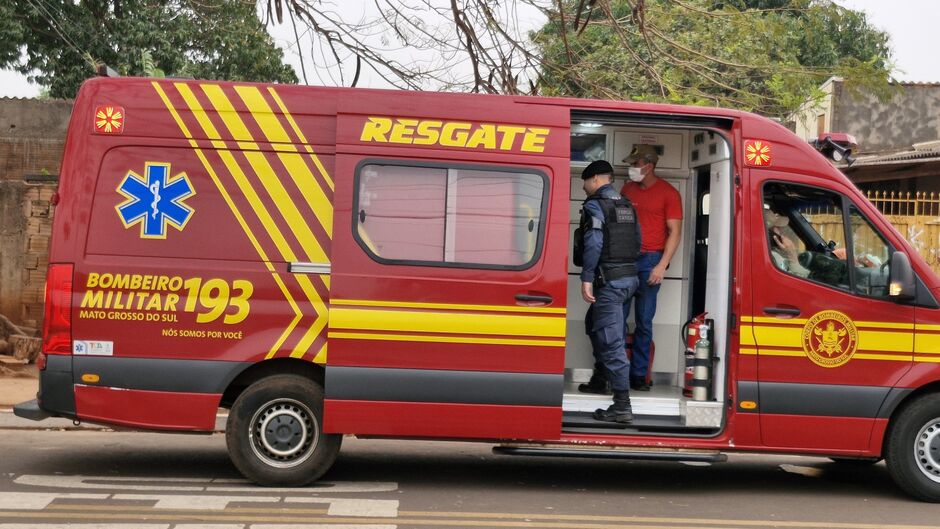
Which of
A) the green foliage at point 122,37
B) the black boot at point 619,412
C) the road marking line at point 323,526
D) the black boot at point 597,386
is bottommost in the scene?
the road marking line at point 323,526

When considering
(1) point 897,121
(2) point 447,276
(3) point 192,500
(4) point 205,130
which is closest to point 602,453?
(2) point 447,276

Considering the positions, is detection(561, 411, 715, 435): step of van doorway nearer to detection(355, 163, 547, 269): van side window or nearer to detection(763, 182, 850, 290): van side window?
detection(355, 163, 547, 269): van side window

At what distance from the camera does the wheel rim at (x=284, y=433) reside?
23.5 feet

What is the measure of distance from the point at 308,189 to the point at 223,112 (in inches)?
29.7

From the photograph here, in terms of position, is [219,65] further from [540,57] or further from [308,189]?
[308,189]

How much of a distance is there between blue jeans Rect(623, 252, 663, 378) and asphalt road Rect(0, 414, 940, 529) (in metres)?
0.85

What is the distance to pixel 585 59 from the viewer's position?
33.8 feet

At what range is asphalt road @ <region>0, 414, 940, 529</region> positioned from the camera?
638cm

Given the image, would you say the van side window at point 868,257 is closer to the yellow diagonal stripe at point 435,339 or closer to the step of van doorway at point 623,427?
the step of van doorway at point 623,427

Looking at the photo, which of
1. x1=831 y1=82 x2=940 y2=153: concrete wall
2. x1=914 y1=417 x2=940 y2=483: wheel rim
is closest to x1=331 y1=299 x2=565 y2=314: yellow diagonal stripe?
x1=914 y1=417 x2=940 y2=483: wheel rim

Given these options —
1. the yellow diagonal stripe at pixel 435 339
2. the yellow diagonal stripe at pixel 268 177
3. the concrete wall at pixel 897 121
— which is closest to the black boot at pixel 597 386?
the yellow diagonal stripe at pixel 435 339

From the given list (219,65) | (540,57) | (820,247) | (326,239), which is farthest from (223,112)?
(219,65)

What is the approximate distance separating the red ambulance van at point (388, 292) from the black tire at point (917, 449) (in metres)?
0.02

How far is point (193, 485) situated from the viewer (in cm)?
719
